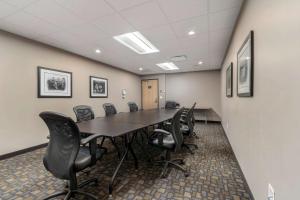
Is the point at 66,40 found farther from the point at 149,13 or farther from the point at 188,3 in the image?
the point at 188,3

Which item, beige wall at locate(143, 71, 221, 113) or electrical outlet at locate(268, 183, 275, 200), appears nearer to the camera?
electrical outlet at locate(268, 183, 275, 200)

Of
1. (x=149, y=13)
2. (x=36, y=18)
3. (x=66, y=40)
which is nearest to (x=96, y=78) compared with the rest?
(x=66, y=40)

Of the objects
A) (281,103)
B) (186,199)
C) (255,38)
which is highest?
(255,38)

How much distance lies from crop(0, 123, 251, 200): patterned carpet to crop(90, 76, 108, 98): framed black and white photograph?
2537mm

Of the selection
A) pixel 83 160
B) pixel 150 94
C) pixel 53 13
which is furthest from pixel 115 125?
pixel 150 94

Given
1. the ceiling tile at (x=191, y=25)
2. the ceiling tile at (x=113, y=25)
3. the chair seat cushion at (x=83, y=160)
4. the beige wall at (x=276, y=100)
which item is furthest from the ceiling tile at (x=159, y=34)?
the chair seat cushion at (x=83, y=160)

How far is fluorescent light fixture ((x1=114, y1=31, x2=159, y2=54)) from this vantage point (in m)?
3.02

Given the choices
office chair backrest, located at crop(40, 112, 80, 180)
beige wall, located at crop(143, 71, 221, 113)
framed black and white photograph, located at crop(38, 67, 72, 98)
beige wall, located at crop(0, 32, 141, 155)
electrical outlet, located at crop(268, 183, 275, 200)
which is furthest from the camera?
beige wall, located at crop(143, 71, 221, 113)

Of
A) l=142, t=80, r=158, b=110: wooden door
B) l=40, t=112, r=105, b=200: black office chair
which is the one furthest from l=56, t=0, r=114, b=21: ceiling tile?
l=142, t=80, r=158, b=110: wooden door

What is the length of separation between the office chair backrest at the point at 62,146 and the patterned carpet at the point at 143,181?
60cm

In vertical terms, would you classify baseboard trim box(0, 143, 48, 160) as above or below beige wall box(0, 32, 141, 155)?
below

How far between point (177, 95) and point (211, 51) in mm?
3478

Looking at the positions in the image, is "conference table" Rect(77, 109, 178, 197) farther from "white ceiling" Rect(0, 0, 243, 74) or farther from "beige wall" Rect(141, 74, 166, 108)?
"beige wall" Rect(141, 74, 166, 108)

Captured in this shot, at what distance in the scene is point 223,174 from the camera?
6.79 ft
